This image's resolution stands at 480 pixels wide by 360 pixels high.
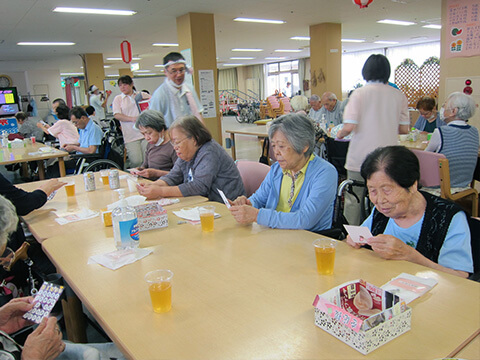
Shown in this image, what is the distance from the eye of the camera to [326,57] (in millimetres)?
9250

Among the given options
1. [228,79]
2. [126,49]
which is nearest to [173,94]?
[126,49]

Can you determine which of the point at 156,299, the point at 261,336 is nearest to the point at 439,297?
the point at 261,336

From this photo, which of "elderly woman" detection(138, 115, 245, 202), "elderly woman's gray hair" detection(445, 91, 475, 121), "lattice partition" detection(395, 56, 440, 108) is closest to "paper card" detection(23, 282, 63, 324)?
"elderly woman" detection(138, 115, 245, 202)

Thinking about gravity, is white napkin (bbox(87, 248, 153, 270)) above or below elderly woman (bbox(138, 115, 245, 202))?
below

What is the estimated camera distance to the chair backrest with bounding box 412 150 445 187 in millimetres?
3295

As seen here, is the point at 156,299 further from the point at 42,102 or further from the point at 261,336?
the point at 42,102

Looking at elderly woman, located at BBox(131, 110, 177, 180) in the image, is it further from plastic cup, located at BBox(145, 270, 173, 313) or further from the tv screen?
the tv screen

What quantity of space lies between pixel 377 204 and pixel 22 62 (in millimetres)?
16634

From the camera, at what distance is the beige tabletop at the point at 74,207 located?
2.15 metres

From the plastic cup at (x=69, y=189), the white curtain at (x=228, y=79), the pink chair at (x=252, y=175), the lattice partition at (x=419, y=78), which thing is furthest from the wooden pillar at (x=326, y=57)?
the white curtain at (x=228, y=79)

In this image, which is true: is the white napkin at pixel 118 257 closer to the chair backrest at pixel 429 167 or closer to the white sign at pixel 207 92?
the chair backrest at pixel 429 167

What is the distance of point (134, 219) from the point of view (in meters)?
1.75

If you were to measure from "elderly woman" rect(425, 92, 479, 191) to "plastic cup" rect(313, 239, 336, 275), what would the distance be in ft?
8.60

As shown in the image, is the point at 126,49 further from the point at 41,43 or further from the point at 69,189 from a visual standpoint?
the point at 69,189
